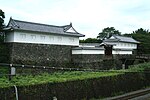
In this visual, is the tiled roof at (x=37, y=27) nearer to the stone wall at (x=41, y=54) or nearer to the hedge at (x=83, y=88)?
the stone wall at (x=41, y=54)

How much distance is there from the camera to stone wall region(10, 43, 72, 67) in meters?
23.4

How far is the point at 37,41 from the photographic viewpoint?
83.3 ft

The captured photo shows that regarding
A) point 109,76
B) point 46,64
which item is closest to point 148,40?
point 46,64

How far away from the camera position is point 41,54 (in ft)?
83.6

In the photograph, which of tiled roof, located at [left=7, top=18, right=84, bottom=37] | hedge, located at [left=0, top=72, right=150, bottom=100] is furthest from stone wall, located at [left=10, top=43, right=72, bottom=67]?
hedge, located at [left=0, top=72, right=150, bottom=100]

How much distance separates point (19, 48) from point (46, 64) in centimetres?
376

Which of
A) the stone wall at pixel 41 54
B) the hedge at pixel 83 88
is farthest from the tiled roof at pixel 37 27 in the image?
the hedge at pixel 83 88

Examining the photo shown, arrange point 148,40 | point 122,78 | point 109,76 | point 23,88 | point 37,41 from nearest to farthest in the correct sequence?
point 23,88
point 109,76
point 122,78
point 37,41
point 148,40

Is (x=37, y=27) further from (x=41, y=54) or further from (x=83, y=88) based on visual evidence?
(x=83, y=88)

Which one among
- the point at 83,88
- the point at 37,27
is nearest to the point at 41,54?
the point at 37,27

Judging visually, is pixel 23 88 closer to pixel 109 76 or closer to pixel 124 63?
pixel 109 76

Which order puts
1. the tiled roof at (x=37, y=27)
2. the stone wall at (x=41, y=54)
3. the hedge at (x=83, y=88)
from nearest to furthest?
1. the hedge at (x=83, y=88)
2. the stone wall at (x=41, y=54)
3. the tiled roof at (x=37, y=27)

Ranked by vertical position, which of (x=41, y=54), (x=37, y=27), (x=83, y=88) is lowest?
(x=83, y=88)

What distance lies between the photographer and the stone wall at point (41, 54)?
23370mm
